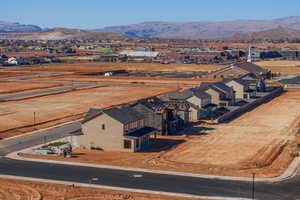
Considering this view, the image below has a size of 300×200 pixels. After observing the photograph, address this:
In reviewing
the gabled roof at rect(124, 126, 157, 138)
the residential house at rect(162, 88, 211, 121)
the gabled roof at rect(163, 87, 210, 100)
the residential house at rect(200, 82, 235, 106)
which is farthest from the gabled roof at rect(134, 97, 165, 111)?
the residential house at rect(200, 82, 235, 106)

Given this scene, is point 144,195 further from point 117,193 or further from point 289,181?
point 289,181

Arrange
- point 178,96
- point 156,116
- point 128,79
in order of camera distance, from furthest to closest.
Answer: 1. point 128,79
2. point 178,96
3. point 156,116

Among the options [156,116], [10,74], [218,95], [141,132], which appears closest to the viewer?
[141,132]

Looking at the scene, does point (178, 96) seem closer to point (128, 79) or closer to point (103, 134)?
point (103, 134)

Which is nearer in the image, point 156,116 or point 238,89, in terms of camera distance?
point 156,116

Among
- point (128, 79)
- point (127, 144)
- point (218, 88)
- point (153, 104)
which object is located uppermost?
point (153, 104)

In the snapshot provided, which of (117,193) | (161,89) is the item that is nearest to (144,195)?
(117,193)

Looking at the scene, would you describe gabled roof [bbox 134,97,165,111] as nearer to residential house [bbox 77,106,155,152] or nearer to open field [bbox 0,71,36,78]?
residential house [bbox 77,106,155,152]

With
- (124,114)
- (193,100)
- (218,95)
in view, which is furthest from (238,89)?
(124,114)
